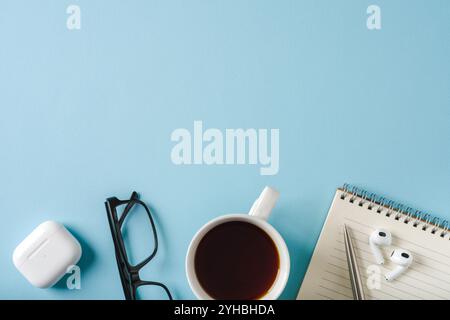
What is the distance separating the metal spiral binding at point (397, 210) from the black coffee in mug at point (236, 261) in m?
0.16

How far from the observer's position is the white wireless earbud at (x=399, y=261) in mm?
694

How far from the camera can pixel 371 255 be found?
2.35 ft

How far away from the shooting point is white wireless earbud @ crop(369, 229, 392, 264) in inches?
27.5

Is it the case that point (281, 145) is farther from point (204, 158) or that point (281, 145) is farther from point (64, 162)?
point (64, 162)

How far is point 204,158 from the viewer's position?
0.74 metres

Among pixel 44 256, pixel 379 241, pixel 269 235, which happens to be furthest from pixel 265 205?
pixel 44 256

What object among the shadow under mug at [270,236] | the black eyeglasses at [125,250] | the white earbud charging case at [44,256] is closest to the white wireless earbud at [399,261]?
the shadow under mug at [270,236]

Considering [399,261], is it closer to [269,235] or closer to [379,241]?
[379,241]

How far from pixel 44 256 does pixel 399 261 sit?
1.78ft

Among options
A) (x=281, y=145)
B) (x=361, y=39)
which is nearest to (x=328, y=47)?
(x=361, y=39)

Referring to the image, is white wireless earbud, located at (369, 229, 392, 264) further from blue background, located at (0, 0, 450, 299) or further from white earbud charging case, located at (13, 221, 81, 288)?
white earbud charging case, located at (13, 221, 81, 288)

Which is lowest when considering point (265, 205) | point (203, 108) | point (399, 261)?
point (399, 261)

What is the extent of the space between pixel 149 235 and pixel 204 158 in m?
0.15

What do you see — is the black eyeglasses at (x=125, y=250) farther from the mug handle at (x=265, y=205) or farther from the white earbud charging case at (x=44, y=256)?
the mug handle at (x=265, y=205)
